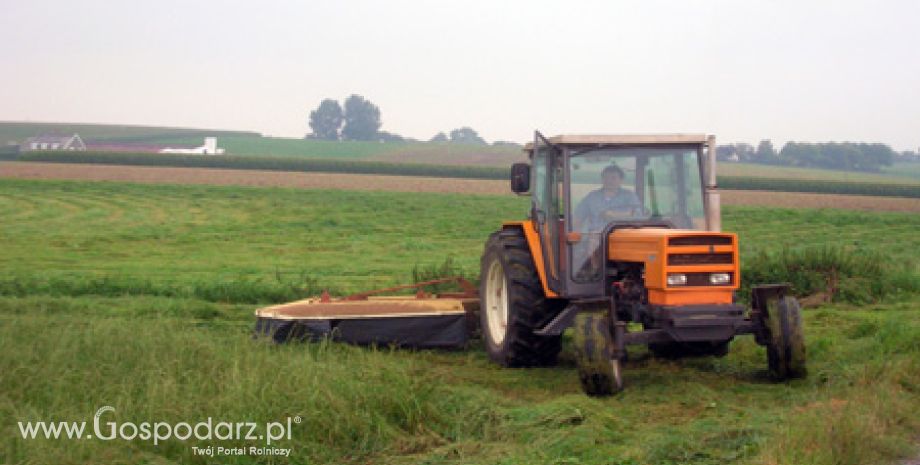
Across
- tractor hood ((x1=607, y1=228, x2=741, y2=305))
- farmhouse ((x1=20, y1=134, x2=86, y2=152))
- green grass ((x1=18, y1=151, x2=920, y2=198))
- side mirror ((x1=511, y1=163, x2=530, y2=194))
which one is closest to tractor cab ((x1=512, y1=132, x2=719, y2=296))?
side mirror ((x1=511, y1=163, x2=530, y2=194))

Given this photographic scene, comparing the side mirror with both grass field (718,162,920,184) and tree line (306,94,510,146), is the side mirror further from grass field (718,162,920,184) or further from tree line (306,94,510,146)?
tree line (306,94,510,146)

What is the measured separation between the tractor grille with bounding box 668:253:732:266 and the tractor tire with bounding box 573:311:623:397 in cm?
76

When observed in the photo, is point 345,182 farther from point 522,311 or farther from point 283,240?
point 522,311

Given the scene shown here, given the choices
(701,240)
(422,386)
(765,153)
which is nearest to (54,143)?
(765,153)

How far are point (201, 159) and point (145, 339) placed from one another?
49.7m

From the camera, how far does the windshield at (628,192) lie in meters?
9.34

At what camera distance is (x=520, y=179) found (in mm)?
9539

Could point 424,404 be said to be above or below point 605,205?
below

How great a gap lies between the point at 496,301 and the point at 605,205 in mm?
1755

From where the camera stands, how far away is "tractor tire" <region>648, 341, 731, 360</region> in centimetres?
991

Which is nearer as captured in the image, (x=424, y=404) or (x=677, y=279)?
(x=424, y=404)

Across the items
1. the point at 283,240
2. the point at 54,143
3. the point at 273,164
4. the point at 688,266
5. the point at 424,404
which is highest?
the point at 54,143

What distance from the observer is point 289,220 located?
94.0 feet

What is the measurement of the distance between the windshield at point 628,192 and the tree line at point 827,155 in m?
60.9
